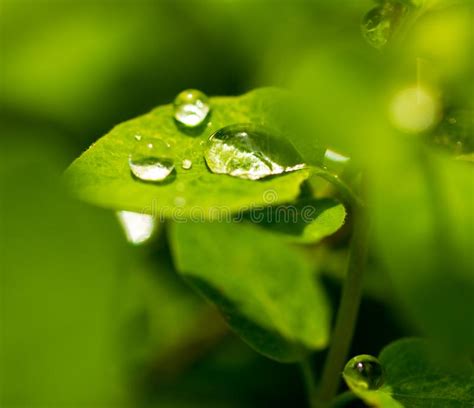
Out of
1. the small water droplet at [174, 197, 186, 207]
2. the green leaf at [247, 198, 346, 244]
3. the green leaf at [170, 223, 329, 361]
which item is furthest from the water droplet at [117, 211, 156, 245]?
the small water droplet at [174, 197, 186, 207]

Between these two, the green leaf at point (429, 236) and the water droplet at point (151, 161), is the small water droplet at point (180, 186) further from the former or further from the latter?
the green leaf at point (429, 236)

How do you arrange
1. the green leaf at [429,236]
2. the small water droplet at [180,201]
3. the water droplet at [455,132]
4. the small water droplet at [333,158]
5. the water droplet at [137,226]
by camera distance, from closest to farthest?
the green leaf at [429,236], the small water droplet at [180,201], the water droplet at [455,132], the small water droplet at [333,158], the water droplet at [137,226]

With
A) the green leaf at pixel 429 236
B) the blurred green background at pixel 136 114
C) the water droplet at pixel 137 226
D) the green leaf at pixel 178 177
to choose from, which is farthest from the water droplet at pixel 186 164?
the water droplet at pixel 137 226

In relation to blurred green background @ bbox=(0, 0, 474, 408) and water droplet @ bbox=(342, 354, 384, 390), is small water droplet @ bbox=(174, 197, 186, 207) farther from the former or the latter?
water droplet @ bbox=(342, 354, 384, 390)

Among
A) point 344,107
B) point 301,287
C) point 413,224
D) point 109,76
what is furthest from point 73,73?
point 413,224

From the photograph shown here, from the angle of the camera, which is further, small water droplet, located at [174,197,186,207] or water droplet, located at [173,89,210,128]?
water droplet, located at [173,89,210,128]

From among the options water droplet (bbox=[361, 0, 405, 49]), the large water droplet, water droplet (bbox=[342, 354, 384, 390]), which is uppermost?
water droplet (bbox=[361, 0, 405, 49])
